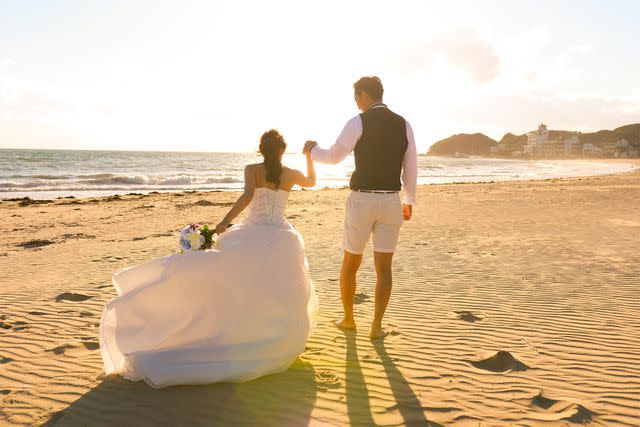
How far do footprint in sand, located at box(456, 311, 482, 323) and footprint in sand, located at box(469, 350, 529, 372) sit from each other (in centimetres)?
120

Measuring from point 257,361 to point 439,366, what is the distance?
1762 millimetres

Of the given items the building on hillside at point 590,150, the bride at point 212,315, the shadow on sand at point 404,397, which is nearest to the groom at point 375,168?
the shadow on sand at point 404,397

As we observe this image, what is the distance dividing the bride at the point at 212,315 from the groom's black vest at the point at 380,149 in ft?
3.73

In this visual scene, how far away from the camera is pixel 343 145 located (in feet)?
16.1

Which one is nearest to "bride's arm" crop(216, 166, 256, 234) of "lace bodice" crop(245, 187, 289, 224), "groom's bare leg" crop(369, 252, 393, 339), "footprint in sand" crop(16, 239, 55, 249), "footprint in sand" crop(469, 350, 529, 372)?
"lace bodice" crop(245, 187, 289, 224)

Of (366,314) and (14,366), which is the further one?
(366,314)

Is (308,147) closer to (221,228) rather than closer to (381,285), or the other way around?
(221,228)

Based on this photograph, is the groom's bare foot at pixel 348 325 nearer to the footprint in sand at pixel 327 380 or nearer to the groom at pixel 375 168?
the groom at pixel 375 168

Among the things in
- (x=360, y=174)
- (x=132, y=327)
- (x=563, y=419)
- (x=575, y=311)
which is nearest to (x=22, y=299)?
(x=132, y=327)

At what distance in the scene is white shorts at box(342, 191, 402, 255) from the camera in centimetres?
505

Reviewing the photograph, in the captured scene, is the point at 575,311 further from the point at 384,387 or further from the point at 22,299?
the point at 22,299

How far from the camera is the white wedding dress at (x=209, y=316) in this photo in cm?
410

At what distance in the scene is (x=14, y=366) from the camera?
15.7 feet

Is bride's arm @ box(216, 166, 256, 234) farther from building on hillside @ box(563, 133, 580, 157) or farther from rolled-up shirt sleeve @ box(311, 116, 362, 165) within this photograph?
building on hillside @ box(563, 133, 580, 157)
